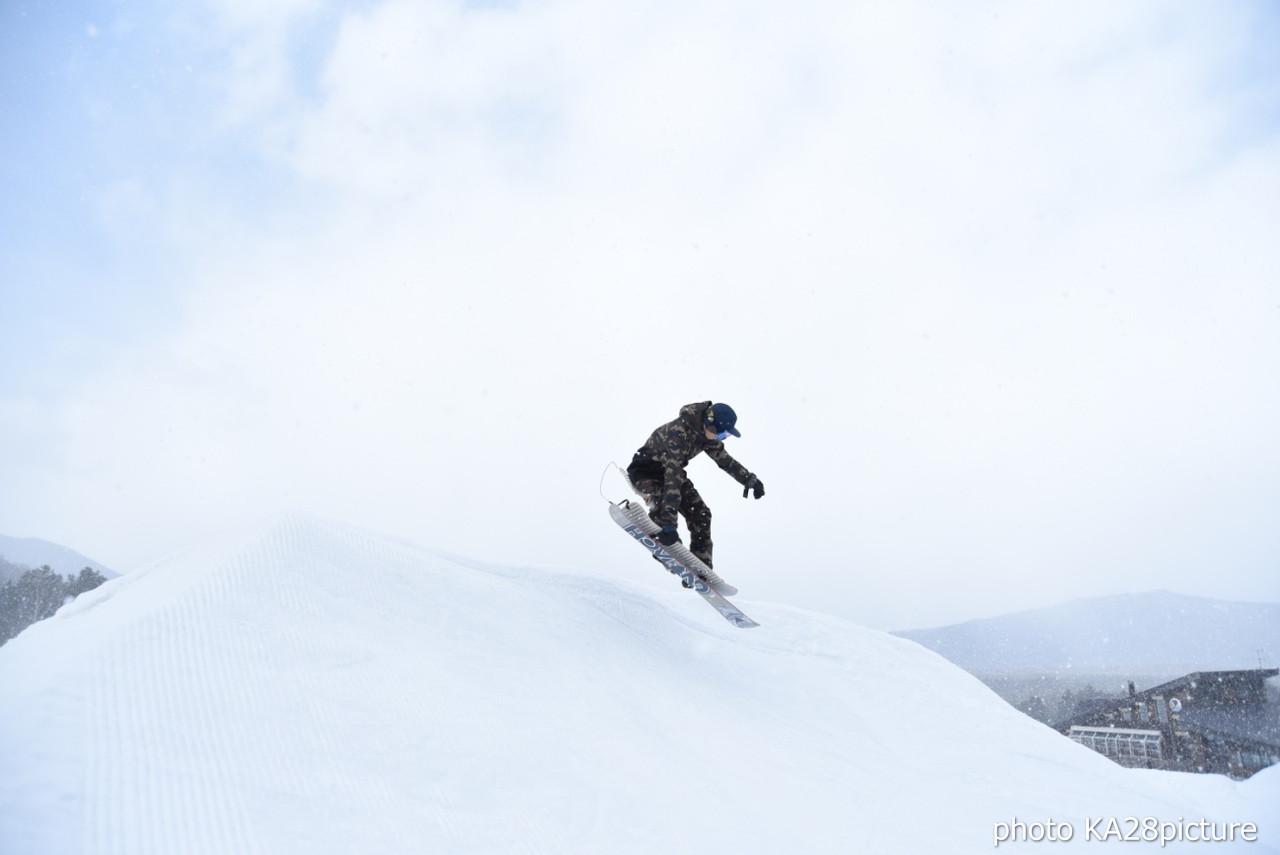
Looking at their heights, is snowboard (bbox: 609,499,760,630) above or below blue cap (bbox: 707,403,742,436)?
below

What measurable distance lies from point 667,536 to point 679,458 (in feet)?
2.73

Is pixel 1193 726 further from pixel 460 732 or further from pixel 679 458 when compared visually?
pixel 460 732

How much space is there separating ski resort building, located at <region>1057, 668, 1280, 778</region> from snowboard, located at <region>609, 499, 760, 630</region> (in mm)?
21179

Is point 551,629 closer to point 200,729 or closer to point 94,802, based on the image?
point 200,729

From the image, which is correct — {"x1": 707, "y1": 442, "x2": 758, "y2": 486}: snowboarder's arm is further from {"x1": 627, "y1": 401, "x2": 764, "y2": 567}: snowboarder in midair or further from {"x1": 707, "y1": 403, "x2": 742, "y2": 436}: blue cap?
{"x1": 707, "y1": 403, "x2": 742, "y2": 436}: blue cap

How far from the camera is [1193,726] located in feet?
75.6

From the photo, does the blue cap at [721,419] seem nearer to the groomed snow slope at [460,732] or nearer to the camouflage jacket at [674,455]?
the camouflage jacket at [674,455]

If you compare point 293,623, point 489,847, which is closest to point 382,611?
point 293,623

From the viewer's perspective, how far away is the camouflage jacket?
675 centimetres

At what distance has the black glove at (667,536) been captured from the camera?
658 centimetres

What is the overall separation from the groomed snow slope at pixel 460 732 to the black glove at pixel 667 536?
0.73 m

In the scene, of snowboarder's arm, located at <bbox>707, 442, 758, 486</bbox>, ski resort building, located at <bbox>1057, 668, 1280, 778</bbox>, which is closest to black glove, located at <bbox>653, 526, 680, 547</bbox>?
snowboarder's arm, located at <bbox>707, 442, 758, 486</bbox>

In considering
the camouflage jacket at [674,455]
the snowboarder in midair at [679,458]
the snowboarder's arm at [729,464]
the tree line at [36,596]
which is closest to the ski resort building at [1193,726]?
the snowboarder's arm at [729,464]

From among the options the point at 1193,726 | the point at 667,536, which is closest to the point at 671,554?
the point at 667,536
